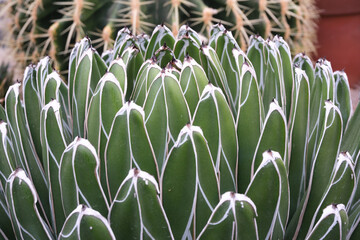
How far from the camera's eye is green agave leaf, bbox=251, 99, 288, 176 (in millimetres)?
466

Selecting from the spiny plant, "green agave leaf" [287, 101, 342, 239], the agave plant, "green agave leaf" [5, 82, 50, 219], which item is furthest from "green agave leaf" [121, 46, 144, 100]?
the spiny plant

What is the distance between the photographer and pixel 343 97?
0.63 m

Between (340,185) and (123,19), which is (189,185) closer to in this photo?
(340,185)

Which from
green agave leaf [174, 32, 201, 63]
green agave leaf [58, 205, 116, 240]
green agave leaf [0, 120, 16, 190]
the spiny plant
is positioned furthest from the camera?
the spiny plant

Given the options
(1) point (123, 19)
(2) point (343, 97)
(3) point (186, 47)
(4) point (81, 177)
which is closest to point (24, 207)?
(4) point (81, 177)

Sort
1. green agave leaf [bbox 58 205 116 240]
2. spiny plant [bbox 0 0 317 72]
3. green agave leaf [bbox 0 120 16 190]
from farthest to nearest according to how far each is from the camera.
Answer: spiny plant [bbox 0 0 317 72] < green agave leaf [bbox 0 120 16 190] < green agave leaf [bbox 58 205 116 240]

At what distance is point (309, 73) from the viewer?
2.13ft

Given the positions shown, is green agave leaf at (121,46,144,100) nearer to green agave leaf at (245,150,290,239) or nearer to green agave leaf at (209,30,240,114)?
green agave leaf at (209,30,240,114)

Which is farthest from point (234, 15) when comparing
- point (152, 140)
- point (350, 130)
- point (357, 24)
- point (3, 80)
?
point (357, 24)

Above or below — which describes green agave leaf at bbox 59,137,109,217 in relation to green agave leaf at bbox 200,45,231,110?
below

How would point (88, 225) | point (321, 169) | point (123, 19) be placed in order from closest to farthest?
point (88, 225) → point (321, 169) → point (123, 19)

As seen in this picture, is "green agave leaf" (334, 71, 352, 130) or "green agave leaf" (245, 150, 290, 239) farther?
"green agave leaf" (334, 71, 352, 130)

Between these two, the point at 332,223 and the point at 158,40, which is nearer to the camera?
the point at 332,223

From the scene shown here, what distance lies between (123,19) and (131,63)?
67 cm
